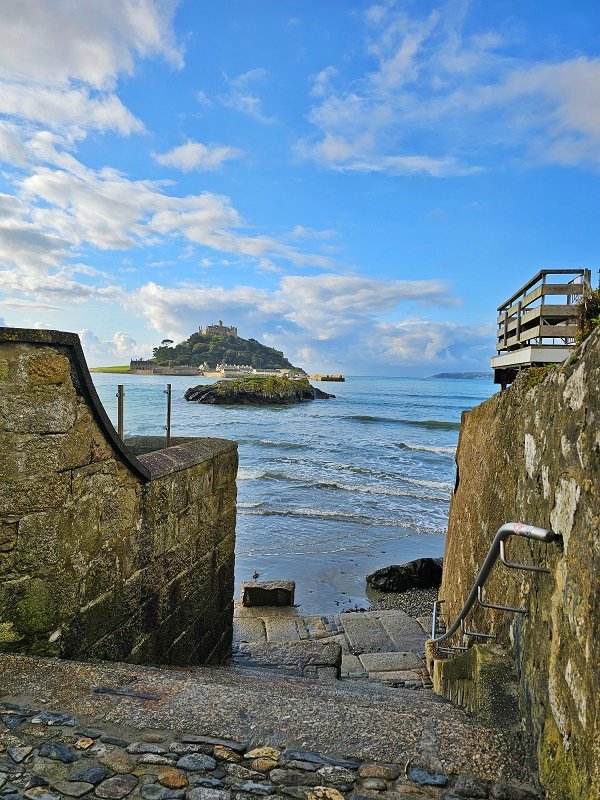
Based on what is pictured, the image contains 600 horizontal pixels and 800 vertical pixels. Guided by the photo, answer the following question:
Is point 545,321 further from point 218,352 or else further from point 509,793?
point 218,352

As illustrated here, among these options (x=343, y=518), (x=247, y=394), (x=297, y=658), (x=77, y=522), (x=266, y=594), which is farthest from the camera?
(x=247, y=394)

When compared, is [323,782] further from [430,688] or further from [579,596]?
[430,688]

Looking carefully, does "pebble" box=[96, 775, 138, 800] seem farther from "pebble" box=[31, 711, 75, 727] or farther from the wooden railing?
the wooden railing

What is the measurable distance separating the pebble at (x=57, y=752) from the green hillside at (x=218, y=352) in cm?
10183

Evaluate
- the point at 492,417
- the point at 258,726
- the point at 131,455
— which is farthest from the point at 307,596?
the point at 258,726

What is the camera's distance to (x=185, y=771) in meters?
2.09

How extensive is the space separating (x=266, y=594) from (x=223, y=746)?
6.57 metres

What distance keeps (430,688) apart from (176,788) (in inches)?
173

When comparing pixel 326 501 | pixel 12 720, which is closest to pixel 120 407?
pixel 12 720

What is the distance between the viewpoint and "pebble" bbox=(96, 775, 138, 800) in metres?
1.96

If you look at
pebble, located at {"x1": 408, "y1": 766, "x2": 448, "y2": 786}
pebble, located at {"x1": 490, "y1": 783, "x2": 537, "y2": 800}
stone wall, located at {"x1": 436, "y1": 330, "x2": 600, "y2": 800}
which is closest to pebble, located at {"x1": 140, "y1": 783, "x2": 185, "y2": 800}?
pebble, located at {"x1": 408, "y1": 766, "x2": 448, "y2": 786}

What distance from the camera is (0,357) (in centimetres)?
290

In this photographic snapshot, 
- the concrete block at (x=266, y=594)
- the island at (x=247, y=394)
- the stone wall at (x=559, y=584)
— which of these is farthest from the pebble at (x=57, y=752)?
the island at (x=247, y=394)

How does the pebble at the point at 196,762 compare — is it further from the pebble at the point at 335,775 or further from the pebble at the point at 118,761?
the pebble at the point at 335,775
